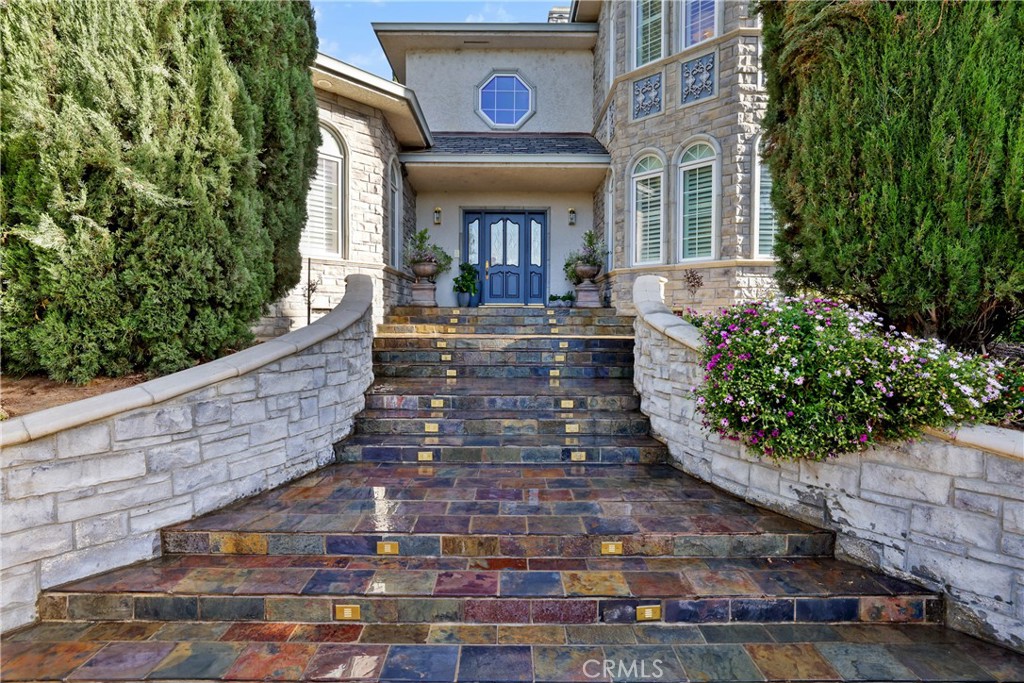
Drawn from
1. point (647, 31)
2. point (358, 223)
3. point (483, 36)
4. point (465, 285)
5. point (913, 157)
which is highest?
point (483, 36)

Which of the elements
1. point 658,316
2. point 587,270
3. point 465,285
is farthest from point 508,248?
point 658,316

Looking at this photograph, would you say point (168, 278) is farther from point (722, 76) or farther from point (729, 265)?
point (722, 76)

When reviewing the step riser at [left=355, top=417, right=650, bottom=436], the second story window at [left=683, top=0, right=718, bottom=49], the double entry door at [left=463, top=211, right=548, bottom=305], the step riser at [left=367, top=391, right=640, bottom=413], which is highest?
the second story window at [left=683, top=0, right=718, bottom=49]

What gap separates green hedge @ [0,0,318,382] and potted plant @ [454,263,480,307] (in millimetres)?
6156

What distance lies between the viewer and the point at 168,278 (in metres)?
2.90

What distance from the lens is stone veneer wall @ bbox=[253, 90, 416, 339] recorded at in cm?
619

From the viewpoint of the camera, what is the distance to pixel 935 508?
2318 millimetres

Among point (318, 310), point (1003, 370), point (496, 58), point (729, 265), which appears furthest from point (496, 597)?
point (496, 58)

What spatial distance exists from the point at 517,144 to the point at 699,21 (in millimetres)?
Answer: 3638

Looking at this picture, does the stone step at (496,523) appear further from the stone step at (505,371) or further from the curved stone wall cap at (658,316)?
the stone step at (505,371)

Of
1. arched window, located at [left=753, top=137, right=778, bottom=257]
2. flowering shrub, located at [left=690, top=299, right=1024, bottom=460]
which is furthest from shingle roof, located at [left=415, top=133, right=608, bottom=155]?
flowering shrub, located at [left=690, top=299, right=1024, bottom=460]

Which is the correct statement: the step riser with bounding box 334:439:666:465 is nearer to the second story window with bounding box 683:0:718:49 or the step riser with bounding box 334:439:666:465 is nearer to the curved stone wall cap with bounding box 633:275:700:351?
the curved stone wall cap with bounding box 633:275:700:351
